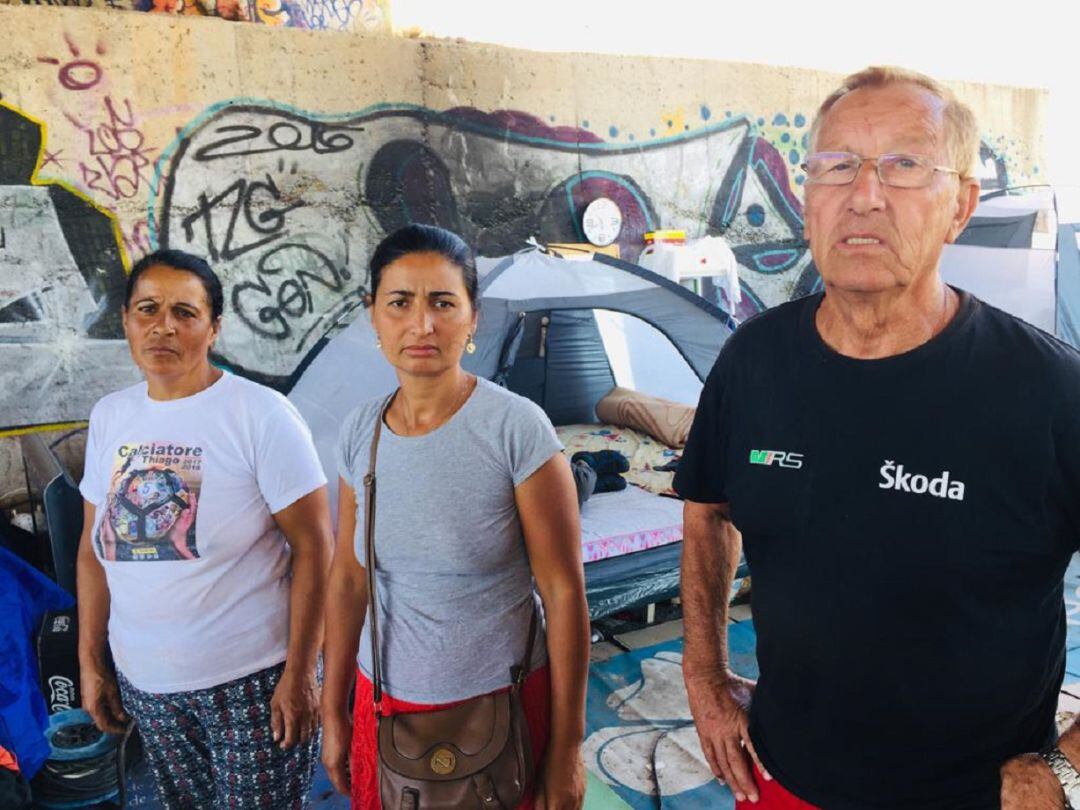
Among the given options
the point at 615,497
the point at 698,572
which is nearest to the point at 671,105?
the point at 615,497

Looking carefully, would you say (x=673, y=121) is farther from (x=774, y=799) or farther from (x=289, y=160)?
(x=774, y=799)

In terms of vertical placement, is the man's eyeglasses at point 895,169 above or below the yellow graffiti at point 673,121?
below

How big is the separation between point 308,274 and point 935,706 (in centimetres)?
440

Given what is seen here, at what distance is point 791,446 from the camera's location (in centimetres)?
112

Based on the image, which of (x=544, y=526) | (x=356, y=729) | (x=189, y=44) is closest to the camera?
(x=544, y=526)

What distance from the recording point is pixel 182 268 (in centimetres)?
168

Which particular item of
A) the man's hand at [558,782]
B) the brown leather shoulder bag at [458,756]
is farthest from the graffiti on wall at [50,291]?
the man's hand at [558,782]

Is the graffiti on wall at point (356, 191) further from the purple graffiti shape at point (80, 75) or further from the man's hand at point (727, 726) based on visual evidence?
the man's hand at point (727, 726)

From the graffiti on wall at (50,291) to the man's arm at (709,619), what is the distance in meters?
3.87

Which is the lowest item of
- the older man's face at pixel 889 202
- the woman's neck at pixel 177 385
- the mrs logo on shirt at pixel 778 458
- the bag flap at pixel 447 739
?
the bag flap at pixel 447 739

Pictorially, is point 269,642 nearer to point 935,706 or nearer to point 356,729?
point 356,729

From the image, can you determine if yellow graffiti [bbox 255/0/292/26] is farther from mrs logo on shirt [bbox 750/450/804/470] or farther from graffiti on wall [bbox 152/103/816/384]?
mrs logo on shirt [bbox 750/450/804/470]

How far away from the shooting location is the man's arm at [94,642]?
173 centimetres

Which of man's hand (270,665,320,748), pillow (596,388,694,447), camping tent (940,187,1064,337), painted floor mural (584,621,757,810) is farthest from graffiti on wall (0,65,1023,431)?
man's hand (270,665,320,748)
